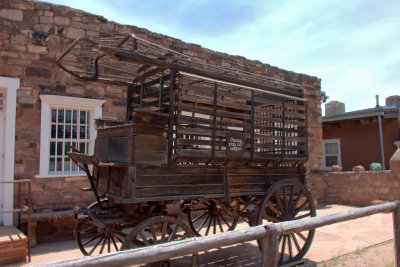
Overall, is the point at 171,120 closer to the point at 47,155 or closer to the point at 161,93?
the point at 161,93

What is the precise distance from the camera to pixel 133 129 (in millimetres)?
3502

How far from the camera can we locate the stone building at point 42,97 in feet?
20.4

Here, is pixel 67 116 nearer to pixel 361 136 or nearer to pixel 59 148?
pixel 59 148

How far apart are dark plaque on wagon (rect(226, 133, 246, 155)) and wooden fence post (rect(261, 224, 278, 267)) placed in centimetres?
118

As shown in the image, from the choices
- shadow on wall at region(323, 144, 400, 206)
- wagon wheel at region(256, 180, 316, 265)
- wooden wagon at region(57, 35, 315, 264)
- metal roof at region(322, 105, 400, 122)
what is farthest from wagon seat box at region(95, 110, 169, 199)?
metal roof at region(322, 105, 400, 122)

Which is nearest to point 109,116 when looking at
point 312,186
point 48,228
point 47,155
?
point 47,155

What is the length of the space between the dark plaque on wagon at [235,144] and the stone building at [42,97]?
3808mm

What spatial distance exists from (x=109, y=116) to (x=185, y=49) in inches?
108

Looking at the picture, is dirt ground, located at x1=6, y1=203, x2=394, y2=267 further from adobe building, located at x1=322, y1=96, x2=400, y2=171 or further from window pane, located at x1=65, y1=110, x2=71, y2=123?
adobe building, located at x1=322, y1=96, x2=400, y2=171

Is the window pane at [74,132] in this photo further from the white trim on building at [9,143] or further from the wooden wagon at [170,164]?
the wooden wagon at [170,164]

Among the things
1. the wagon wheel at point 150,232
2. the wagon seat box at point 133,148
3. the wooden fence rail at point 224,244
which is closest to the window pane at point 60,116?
the wagon seat box at point 133,148

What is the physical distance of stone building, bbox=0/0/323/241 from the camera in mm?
6219

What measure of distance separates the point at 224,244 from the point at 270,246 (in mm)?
659

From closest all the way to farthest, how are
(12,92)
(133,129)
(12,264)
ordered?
(133,129) < (12,264) < (12,92)
